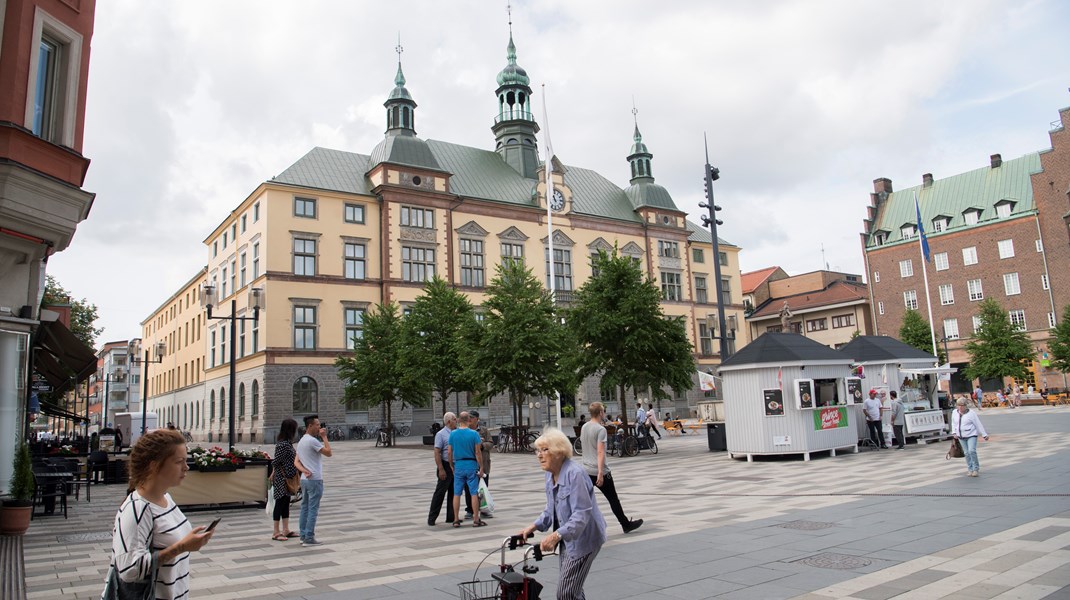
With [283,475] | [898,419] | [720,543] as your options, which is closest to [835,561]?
[720,543]

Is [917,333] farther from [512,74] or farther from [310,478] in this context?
[310,478]

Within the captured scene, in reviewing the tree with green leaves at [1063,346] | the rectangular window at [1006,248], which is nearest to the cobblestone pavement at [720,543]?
the tree with green leaves at [1063,346]

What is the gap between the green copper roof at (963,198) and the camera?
216 feet

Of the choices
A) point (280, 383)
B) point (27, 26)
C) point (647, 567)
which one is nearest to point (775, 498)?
point (647, 567)

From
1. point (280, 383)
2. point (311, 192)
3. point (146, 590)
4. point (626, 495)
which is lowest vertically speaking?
point (626, 495)

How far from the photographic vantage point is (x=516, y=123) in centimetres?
6400

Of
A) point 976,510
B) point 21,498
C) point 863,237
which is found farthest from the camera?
point 863,237

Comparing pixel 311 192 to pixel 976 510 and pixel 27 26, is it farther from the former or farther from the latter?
pixel 976 510

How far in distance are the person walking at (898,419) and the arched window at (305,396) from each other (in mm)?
33922

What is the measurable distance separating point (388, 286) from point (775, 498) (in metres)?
39.3

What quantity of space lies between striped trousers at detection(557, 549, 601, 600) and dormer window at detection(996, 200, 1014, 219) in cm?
7304

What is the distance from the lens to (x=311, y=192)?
48.0m

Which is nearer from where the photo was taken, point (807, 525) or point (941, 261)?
point (807, 525)

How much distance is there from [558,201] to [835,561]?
174 ft
